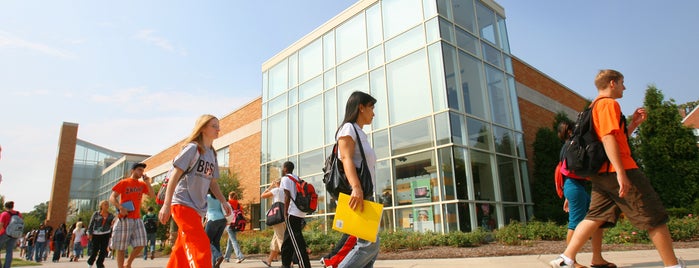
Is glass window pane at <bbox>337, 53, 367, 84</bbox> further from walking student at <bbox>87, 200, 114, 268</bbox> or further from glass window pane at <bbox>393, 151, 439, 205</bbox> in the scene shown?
walking student at <bbox>87, 200, 114, 268</bbox>

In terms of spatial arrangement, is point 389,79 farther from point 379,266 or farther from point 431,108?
point 379,266

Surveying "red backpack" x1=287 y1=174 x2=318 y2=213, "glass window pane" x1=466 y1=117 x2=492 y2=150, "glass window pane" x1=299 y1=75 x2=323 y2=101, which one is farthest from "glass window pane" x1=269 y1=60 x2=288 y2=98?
"red backpack" x1=287 y1=174 x2=318 y2=213

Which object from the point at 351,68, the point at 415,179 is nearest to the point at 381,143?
the point at 415,179

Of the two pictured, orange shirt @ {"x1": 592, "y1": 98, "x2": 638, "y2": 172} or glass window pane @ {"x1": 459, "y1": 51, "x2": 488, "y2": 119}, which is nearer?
orange shirt @ {"x1": 592, "y1": 98, "x2": 638, "y2": 172}

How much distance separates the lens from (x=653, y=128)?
13.5 metres

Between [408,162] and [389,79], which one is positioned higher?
[389,79]

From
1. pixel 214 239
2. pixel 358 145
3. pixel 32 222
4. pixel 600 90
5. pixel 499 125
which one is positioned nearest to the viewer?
pixel 358 145

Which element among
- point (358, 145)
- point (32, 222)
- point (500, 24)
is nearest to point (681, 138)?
point (500, 24)

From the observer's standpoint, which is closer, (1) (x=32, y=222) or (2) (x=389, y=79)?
(2) (x=389, y=79)

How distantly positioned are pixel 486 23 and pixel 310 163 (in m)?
9.25

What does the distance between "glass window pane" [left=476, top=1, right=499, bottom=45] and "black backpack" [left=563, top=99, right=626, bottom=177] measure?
12579 mm

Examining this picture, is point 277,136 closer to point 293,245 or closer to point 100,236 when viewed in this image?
point 100,236

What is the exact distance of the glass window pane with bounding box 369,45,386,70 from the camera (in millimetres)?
14906

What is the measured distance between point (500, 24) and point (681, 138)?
7387mm
